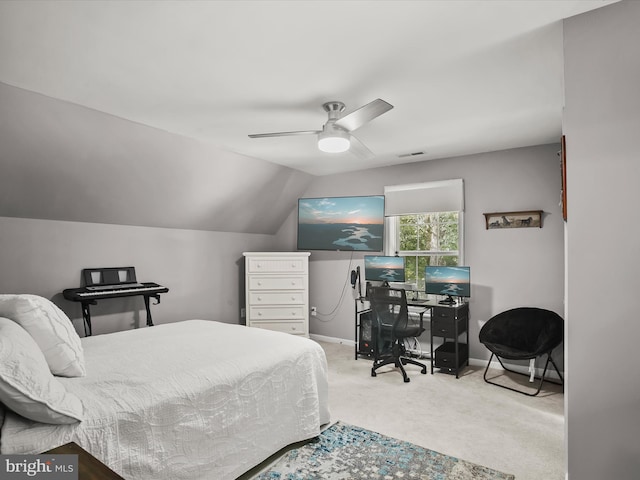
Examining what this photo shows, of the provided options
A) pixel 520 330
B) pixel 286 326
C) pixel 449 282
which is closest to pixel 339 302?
pixel 286 326

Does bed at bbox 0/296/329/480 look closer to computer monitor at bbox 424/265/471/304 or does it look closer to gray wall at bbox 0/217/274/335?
gray wall at bbox 0/217/274/335

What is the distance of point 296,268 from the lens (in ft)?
17.7

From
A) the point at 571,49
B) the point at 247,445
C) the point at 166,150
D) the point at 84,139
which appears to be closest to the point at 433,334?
the point at 247,445

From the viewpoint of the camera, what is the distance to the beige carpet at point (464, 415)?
2.60 m

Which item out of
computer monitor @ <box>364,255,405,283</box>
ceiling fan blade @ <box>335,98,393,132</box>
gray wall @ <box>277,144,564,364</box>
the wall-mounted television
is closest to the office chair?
computer monitor @ <box>364,255,405,283</box>

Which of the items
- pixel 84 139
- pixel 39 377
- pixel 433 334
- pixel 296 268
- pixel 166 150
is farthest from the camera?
pixel 296 268

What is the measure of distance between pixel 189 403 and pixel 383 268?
11.3 ft

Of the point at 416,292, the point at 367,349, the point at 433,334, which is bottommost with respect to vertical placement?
the point at 367,349

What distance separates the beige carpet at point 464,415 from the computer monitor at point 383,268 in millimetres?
1215

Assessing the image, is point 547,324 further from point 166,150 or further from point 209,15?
point 166,150

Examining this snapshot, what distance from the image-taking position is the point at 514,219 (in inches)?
171

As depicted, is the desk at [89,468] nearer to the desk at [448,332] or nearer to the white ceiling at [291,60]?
the white ceiling at [291,60]

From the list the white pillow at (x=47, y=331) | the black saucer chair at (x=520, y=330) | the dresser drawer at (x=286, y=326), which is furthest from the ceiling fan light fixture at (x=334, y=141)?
Answer: the dresser drawer at (x=286, y=326)

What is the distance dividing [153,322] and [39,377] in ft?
10.7
